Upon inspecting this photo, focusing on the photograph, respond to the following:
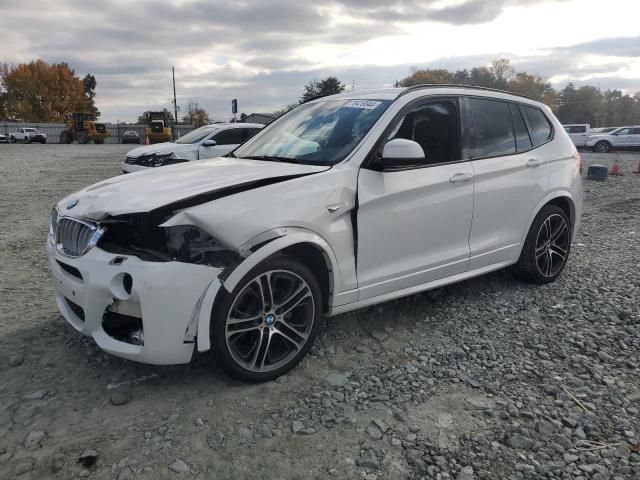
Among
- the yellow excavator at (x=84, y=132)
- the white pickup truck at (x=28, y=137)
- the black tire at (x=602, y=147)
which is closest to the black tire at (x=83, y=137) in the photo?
the yellow excavator at (x=84, y=132)

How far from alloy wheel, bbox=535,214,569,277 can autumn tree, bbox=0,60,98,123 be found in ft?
252

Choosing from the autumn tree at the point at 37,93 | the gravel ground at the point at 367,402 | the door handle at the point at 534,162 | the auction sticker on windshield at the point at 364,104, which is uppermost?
the autumn tree at the point at 37,93

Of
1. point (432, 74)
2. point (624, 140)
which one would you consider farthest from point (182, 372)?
point (432, 74)

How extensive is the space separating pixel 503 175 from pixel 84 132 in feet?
154

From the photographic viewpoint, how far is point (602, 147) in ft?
102

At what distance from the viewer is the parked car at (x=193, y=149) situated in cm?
1155

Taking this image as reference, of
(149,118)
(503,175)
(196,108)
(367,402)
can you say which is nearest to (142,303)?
(367,402)

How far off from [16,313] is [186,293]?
2.16 m

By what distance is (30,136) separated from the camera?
4484cm

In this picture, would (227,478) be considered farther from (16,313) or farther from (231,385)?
(16,313)

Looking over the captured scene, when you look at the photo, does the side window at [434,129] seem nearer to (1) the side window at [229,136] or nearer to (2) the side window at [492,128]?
(2) the side window at [492,128]

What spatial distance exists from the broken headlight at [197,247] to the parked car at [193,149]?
8568mm

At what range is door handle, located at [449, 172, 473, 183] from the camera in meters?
3.83

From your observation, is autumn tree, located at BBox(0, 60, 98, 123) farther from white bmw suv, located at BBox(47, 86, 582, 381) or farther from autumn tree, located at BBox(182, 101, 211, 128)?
white bmw suv, located at BBox(47, 86, 582, 381)
